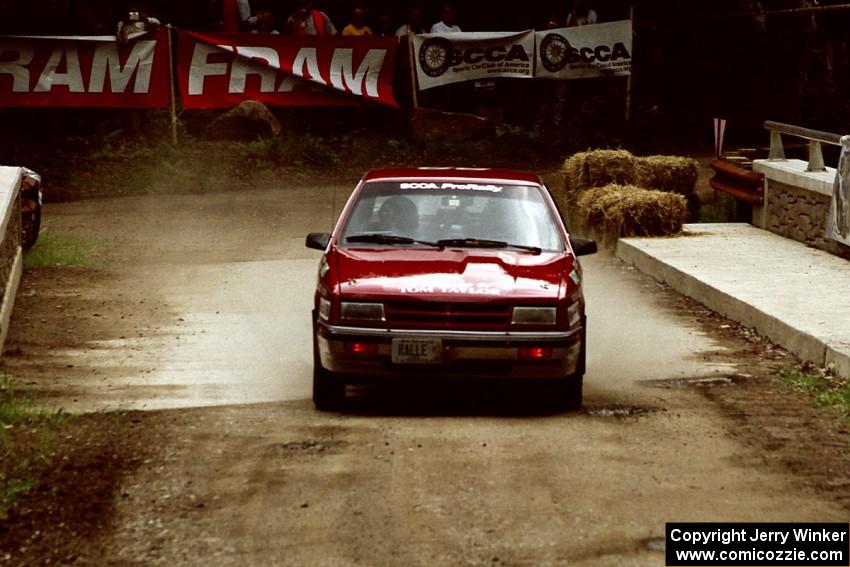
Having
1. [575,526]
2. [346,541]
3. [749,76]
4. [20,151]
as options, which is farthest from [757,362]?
[749,76]

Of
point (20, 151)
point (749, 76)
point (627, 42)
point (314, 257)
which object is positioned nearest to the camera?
point (314, 257)

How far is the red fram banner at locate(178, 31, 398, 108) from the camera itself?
76.9ft

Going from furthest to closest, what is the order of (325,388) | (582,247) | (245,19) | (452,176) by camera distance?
(245,19)
(452,176)
(582,247)
(325,388)

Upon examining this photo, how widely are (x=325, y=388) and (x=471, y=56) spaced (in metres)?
15.9

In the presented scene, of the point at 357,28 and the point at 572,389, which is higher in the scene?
the point at 357,28

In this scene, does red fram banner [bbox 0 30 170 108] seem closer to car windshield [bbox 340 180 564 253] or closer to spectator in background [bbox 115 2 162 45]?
spectator in background [bbox 115 2 162 45]

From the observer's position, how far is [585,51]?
24812mm

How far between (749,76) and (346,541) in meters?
23.4

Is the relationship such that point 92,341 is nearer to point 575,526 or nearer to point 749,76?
point 575,526

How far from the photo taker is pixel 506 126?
82.9ft

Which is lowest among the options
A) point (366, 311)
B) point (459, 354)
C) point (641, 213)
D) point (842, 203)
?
point (641, 213)

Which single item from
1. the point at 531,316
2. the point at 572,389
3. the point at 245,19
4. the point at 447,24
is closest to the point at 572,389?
the point at 572,389

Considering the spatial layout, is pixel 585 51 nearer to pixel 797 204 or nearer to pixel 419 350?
pixel 797 204

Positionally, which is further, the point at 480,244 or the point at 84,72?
the point at 84,72
